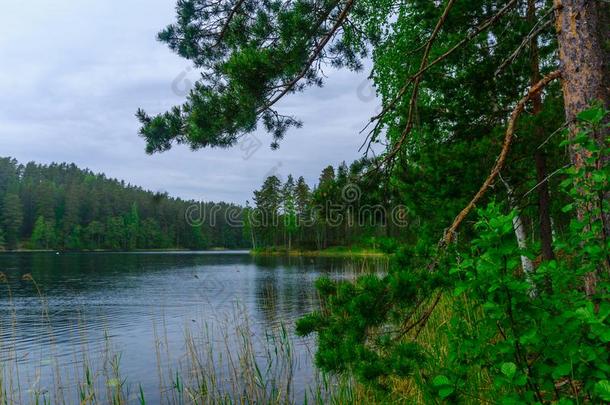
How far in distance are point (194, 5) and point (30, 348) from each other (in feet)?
33.7

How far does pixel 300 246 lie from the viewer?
78000 mm


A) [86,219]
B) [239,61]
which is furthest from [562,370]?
[86,219]

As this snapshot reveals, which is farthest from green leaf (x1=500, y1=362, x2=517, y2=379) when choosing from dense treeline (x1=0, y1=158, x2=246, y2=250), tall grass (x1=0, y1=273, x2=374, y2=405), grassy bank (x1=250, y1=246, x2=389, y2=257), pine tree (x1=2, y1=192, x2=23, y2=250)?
pine tree (x1=2, y1=192, x2=23, y2=250)

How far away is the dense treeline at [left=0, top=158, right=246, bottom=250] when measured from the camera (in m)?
98.4

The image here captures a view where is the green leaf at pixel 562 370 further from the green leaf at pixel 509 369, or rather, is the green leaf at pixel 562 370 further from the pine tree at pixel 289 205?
the pine tree at pixel 289 205

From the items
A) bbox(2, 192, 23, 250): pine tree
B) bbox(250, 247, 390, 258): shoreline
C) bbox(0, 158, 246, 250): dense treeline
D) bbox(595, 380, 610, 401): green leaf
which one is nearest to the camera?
bbox(595, 380, 610, 401): green leaf

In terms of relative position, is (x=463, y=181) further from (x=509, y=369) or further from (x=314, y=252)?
(x=314, y=252)

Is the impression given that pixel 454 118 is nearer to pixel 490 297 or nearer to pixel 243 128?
pixel 243 128

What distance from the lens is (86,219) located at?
10894cm

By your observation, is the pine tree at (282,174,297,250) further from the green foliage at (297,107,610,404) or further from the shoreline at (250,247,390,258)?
the green foliage at (297,107,610,404)

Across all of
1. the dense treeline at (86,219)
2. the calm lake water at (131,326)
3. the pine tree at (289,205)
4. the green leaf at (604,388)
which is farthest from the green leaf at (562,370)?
the dense treeline at (86,219)

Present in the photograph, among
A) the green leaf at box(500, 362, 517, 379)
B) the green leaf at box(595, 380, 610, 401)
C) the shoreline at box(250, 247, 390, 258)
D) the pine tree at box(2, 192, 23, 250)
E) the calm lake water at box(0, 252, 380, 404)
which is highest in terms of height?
the pine tree at box(2, 192, 23, 250)

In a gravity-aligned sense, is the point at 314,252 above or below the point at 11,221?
below

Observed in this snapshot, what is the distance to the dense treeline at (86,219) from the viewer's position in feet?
323
